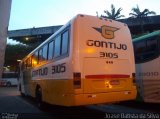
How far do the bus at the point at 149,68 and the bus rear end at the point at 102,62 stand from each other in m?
1.31

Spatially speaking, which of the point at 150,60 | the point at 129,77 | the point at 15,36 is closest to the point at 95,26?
the point at 129,77

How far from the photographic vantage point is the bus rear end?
809 cm

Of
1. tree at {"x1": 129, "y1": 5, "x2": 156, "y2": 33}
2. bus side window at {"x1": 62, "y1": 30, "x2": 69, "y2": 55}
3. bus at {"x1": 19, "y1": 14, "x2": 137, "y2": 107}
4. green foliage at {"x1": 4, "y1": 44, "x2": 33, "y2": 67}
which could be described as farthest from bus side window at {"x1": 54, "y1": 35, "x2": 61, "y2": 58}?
tree at {"x1": 129, "y1": 5, "x2": 156, "y2": 33}

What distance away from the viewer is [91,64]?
8.33m

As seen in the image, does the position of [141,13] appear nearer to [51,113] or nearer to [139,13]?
[139,13]

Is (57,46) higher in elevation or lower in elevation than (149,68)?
higher

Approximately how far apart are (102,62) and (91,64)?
1.41 feet

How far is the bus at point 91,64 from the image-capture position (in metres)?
8.05

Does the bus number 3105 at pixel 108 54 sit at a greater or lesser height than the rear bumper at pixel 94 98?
greater

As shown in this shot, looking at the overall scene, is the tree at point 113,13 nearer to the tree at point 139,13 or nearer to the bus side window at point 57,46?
the tree at point 139,13

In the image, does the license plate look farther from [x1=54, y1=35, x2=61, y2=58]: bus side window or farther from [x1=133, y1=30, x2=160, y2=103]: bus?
[x1=54, y1=35, x2=61, y2=58]: bus side window

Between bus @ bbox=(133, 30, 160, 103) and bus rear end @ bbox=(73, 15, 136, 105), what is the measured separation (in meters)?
1.31

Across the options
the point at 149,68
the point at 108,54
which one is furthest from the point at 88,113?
the point at 149,68

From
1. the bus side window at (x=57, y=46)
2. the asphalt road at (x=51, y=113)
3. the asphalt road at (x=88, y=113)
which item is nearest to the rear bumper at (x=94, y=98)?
the asphalt road at (x=88, y=113)
